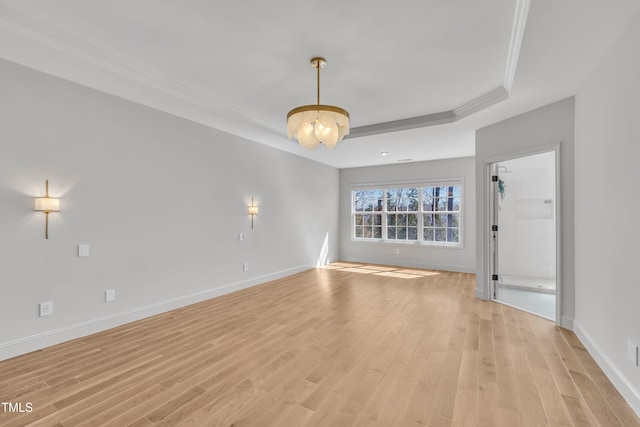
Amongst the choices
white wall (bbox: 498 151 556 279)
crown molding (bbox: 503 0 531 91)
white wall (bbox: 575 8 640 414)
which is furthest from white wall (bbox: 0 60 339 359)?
white wall (bbox: 575 8 640 414)

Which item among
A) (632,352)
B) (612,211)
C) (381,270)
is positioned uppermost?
(612,211)

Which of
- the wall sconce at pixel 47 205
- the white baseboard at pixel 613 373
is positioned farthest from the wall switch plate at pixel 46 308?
the white baseboard at pixel 613 373

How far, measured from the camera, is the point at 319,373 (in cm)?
234

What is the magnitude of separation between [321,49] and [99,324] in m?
3.63

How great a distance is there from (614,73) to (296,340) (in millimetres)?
3558

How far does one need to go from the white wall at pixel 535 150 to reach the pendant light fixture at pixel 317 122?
2588 millimetres

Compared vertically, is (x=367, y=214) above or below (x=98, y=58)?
below

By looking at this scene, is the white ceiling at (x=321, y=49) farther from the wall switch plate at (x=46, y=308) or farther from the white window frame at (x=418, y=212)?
the white window frame at (x=418, y=212)

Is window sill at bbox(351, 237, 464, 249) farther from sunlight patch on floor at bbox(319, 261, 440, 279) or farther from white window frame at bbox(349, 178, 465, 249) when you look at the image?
sunlight patch on floor at bbox(319, 261, 440, 279)

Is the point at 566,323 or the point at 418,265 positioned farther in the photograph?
the point at 418,265

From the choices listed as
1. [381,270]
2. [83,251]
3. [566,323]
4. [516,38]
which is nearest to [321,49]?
[516,38]

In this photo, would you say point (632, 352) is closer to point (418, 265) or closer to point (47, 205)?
point (47, 205)

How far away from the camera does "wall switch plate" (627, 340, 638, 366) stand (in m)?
1.93

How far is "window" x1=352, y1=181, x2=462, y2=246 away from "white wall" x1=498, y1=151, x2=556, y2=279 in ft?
5.43
